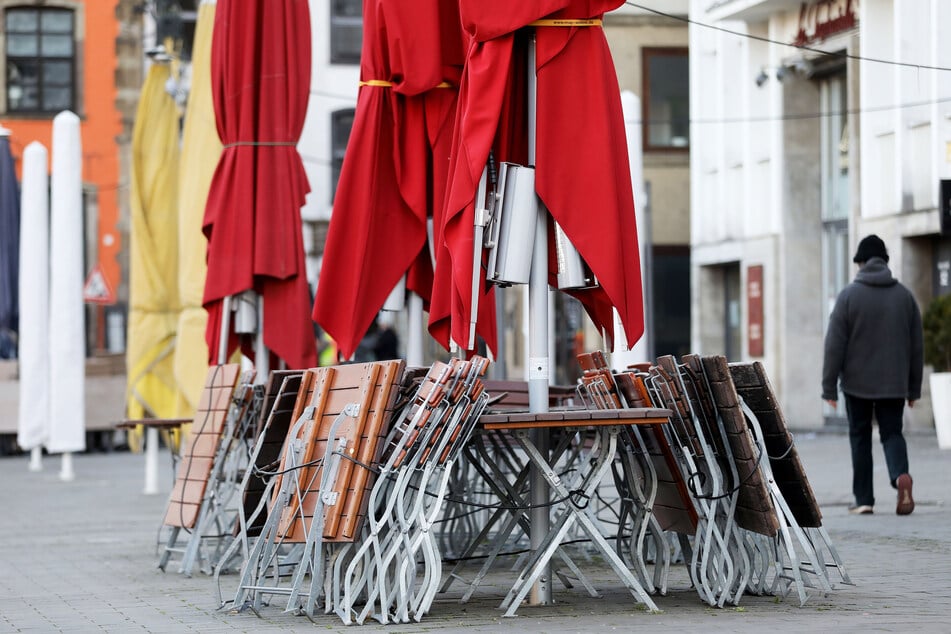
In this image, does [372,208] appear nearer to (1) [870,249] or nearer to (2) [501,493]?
(2) [501,493]

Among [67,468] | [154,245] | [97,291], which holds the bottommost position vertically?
[67,468]

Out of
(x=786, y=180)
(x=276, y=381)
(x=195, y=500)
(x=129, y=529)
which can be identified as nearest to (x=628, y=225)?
(x=276, y=381)

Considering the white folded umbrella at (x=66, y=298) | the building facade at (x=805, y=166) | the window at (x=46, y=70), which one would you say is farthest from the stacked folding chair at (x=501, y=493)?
the window at (x=46, y=70)

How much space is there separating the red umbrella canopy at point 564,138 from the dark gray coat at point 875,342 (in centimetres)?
422

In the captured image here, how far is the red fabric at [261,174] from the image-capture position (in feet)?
34.0

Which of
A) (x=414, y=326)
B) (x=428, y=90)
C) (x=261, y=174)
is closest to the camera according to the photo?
(x=428, y=90)

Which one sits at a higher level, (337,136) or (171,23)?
(171,23)

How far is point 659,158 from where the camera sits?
3241 centimetres

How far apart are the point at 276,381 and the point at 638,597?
2.01m

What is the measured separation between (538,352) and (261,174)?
3.92 m

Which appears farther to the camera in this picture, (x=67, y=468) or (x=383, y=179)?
(x=67, y=468)

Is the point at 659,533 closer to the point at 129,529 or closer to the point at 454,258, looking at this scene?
the point at 454,258

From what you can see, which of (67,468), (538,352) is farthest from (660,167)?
(538,352)

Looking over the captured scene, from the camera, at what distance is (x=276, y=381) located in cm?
770
